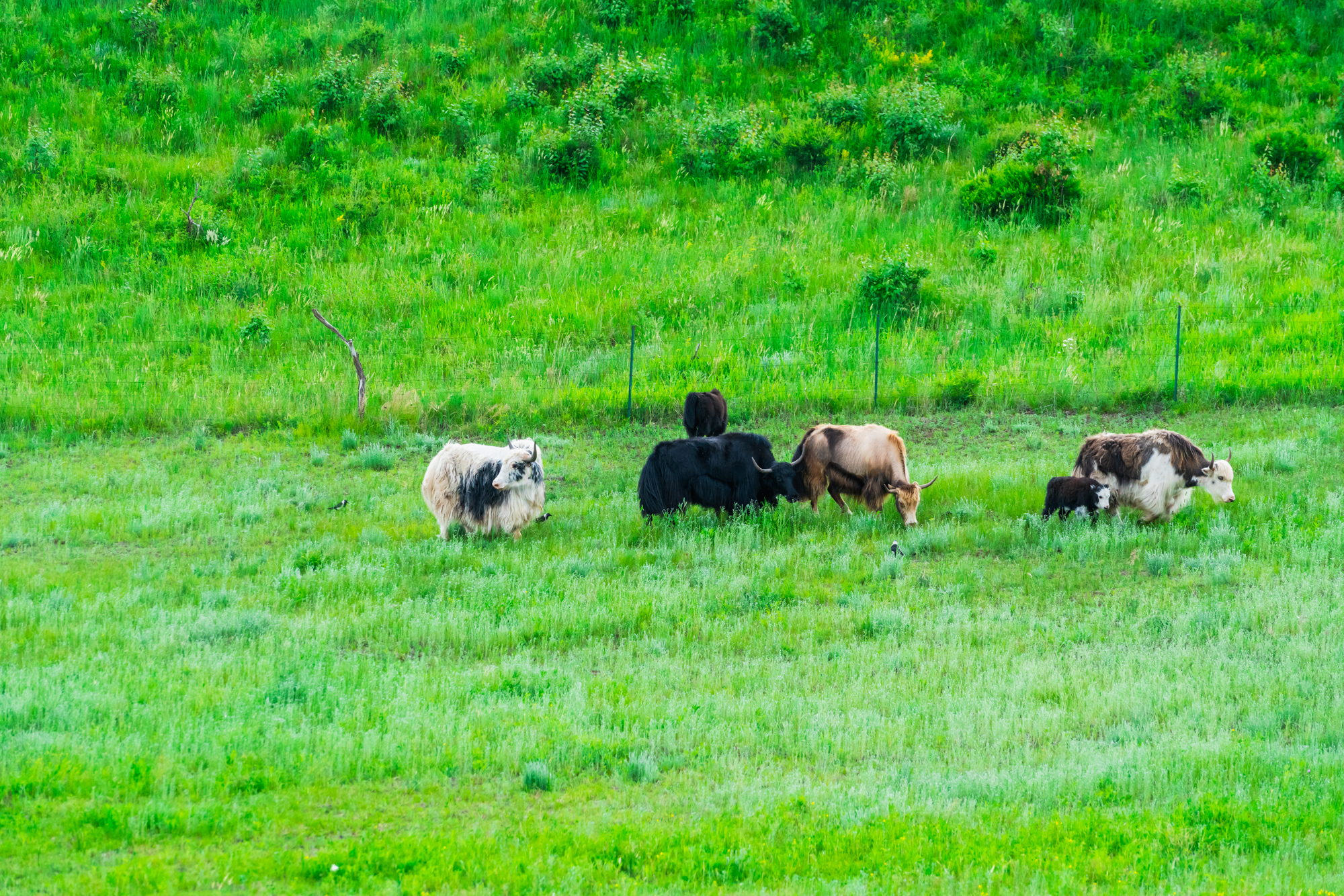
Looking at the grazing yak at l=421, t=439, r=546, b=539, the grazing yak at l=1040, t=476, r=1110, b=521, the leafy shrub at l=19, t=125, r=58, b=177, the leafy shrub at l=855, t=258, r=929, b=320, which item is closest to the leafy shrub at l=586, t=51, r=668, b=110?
the leafy shrub at l=855, t=258, r=929, b=320

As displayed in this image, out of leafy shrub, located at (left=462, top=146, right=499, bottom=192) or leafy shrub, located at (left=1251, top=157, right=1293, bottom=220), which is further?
leafy shrub, located at (left=462, top=146, right=499, bottom=192)

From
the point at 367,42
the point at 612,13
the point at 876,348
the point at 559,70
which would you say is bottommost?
Answer: the point at 876,348

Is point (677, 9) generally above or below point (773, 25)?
above

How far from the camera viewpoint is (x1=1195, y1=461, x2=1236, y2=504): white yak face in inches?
618

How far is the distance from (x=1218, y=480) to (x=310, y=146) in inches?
973

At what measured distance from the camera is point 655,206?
3067 cm

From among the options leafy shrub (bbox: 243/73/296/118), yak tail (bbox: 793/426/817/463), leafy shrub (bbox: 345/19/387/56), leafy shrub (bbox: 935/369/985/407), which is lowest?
yak tail (bbox: 793/426/817/463)

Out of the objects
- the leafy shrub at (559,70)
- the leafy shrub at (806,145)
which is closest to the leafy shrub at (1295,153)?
the leafy shrub at (806,145)

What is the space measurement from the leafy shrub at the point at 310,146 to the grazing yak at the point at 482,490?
1872 centimetres

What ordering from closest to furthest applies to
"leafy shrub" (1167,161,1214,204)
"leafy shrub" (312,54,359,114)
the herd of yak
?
1. the herd of yak
2. "leafy shrub" (1167,161,1214,204)
3. "leafy shrub" (312,54,359,114)

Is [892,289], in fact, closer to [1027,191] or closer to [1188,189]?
[1027,191]

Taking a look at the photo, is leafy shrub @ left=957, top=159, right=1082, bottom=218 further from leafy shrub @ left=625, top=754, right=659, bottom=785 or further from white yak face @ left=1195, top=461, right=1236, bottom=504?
leafy shrub @ left=625, top=754, right=659, bottom=785

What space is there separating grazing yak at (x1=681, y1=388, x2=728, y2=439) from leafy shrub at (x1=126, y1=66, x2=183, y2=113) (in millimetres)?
22278

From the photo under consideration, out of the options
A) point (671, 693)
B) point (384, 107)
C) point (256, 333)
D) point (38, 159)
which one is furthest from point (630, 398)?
point (38, 159)
